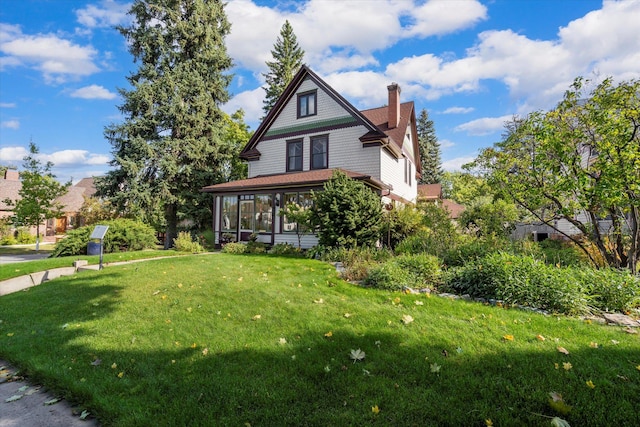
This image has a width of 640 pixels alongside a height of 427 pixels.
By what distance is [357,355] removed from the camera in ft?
11.3

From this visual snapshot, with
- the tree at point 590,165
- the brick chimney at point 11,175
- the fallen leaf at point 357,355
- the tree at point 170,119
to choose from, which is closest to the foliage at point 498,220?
the tree at point 590,165

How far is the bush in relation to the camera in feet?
15.8

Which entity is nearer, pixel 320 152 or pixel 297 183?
pixel 297 183

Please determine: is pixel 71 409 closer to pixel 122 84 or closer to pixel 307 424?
pixel 307 424

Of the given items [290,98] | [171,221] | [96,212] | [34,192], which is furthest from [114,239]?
[96,212]

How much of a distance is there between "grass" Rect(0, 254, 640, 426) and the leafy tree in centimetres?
520

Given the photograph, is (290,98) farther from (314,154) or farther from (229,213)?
(229,213)

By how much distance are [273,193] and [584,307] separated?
1272cm

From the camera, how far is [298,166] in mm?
17453

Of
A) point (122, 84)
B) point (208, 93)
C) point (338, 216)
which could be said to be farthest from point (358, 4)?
point (122, 84)

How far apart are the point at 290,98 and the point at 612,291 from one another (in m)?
16.6

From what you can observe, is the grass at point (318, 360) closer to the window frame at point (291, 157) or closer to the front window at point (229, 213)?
the front window at point (229, 213)

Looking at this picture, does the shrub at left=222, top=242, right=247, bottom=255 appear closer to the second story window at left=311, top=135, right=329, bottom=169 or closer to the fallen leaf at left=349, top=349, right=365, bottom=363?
the second story window at left=311, top=135, right=329, bottom=169

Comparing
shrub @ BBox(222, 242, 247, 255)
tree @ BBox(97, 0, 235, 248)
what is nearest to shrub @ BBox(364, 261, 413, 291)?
shrub @ BBox(222, 242, 247, 255)
